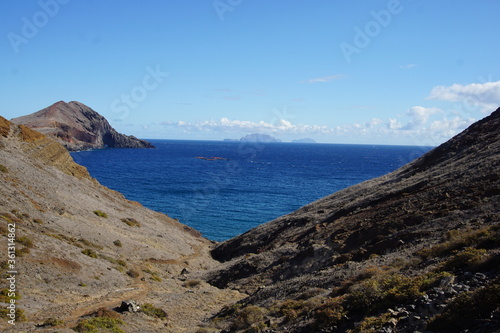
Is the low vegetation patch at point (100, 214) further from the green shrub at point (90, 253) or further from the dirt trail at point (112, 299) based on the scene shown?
the dirt trail at point (112, 299)

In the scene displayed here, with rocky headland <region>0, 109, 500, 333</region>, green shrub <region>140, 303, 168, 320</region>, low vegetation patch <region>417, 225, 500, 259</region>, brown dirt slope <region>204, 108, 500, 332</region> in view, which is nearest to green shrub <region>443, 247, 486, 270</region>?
rocky headland <region>0, 109, 500, 333</region>

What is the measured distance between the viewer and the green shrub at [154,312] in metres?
24.9

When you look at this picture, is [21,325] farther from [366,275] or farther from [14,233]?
[366,275]

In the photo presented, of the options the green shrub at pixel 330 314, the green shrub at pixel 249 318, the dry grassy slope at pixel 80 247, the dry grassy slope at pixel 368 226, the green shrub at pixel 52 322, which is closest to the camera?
the green shrub at pixel 330 314

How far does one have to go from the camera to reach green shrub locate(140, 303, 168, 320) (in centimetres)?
2494

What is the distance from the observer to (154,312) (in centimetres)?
2522

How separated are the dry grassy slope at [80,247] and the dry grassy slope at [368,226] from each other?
4836mm

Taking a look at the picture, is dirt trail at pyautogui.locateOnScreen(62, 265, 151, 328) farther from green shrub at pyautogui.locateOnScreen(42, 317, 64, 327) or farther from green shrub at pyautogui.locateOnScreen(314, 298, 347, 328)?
green shrub at pyautogui.locateOnScreen(314, 298, 347, 328)

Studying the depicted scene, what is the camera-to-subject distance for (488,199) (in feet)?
99.9

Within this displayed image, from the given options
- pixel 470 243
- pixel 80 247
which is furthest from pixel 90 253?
pixel 470 243

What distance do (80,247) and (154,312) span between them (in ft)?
48.2

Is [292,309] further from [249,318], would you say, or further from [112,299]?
[112,299]

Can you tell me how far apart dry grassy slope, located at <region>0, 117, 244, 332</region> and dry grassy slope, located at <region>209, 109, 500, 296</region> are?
4836 mm

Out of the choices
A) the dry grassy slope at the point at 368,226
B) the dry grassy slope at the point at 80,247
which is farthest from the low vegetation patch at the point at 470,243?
the dry grassy slope at the point at 80,247
